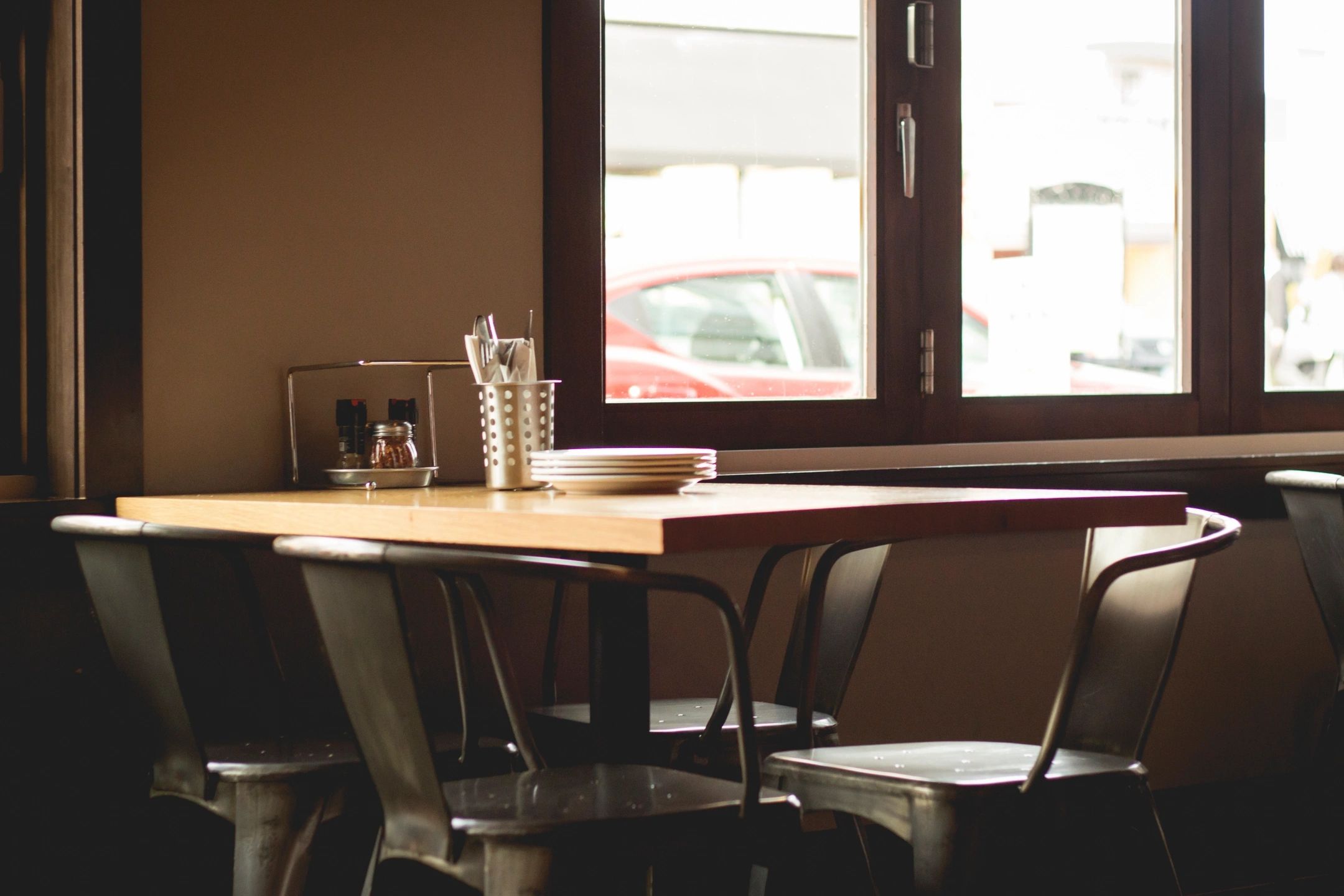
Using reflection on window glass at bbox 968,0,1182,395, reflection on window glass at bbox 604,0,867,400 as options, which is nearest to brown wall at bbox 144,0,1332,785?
reflection on window glass at bbox 604,0,867,400

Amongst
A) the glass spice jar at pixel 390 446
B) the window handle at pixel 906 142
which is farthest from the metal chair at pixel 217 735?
the window handle at pixel 906 142

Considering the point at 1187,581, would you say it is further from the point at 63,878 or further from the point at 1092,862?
the point at 63,878

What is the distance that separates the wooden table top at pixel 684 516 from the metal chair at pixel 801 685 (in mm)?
179

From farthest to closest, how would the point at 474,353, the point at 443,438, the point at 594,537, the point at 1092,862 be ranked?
the point at 1092,862, the point at 443,438, the point at 474,353, the point at 594,537

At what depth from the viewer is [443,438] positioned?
8.39 ft

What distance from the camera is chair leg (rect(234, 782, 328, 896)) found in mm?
1708

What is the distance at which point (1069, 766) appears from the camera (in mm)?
1688

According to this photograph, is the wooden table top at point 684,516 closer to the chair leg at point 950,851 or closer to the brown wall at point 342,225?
the chair leg at point 950,851

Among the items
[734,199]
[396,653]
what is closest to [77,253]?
[396,653]

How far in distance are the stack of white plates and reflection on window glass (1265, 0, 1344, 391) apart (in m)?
2.17

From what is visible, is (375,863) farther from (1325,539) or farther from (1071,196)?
(1071,196)

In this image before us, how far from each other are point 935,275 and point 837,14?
0.59 metres

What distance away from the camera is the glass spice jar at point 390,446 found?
90.4 inches

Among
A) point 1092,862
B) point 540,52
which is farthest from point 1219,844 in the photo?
point 540,52
